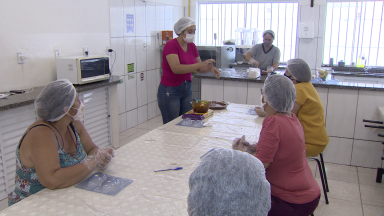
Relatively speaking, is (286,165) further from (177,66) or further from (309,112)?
(177,66)

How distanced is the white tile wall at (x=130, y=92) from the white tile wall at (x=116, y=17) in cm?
64

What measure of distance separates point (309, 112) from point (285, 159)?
0.82 m

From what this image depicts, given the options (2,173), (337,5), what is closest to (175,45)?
(2,173)

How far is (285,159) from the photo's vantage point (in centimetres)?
156

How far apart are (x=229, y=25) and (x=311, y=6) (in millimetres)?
A: 1465

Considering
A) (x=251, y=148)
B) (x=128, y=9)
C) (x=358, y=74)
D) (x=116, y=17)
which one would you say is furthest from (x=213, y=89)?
(x=358, y=74)

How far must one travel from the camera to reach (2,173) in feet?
8.14

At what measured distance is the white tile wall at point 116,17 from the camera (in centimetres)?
408

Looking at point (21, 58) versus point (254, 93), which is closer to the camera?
point (21, 58)

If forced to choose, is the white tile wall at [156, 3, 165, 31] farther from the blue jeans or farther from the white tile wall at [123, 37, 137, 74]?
the blue jeans

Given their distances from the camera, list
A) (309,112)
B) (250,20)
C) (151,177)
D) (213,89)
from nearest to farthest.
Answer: (151,177), (309,112), (213,89), (250,20)

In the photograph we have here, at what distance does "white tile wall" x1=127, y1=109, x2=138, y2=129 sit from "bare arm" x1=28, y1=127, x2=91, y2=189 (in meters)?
3.17

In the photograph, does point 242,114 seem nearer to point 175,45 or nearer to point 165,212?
point 175,45

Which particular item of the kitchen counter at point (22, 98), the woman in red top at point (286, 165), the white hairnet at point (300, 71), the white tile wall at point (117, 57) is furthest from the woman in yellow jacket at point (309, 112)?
the white tile wall at point (117, 57)
